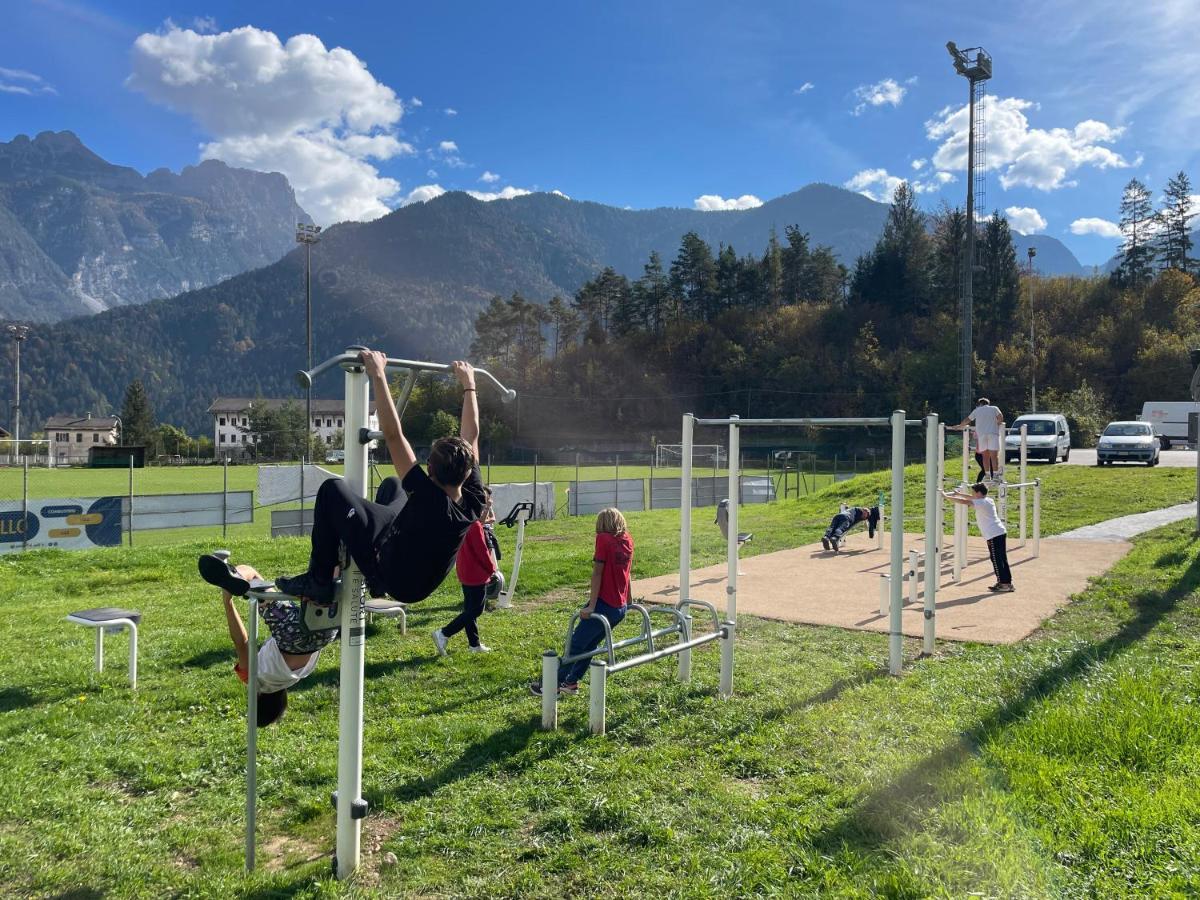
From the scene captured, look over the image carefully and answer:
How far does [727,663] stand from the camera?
591 cm

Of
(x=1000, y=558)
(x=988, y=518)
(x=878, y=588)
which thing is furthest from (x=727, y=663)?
(x=1000, y=558)

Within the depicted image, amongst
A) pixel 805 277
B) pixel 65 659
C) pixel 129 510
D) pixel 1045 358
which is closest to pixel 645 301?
pixel 805 277

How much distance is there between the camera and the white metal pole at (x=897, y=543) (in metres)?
6.12

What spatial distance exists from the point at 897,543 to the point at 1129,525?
12.1 metres

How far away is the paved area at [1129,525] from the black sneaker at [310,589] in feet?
47.4

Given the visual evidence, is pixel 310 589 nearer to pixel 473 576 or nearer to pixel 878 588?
pixel 473 576

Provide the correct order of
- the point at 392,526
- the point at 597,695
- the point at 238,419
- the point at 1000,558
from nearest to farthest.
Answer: the point at 392,526 < the point at 597,695 < the point at 1000,558 < the point at 238,419

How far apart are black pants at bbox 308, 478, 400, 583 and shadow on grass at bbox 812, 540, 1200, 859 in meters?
2.37

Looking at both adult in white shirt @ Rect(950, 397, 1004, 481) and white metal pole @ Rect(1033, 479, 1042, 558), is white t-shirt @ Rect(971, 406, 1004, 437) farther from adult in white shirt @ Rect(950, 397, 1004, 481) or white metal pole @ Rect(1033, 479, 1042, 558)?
white metal pole @ Rect(1033, 479, 1042, 558)

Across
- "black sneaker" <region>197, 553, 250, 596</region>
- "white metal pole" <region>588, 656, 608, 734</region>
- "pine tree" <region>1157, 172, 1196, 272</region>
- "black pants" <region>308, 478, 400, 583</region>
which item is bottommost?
"white metal pole" <region>588, 656, 608, 734</region>

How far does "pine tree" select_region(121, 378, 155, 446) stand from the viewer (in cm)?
9975

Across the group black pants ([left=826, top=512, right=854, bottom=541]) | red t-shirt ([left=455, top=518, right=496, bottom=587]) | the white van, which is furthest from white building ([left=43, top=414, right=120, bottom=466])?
red t-shirt ([left=455, top=518, right=496, bottom=587])

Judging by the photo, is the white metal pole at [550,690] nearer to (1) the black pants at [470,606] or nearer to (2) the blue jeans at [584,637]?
(2) the blue jeans at [584,637]

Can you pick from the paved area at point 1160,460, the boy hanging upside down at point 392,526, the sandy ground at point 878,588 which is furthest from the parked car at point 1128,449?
the boy hanging upside down at point 392,526
